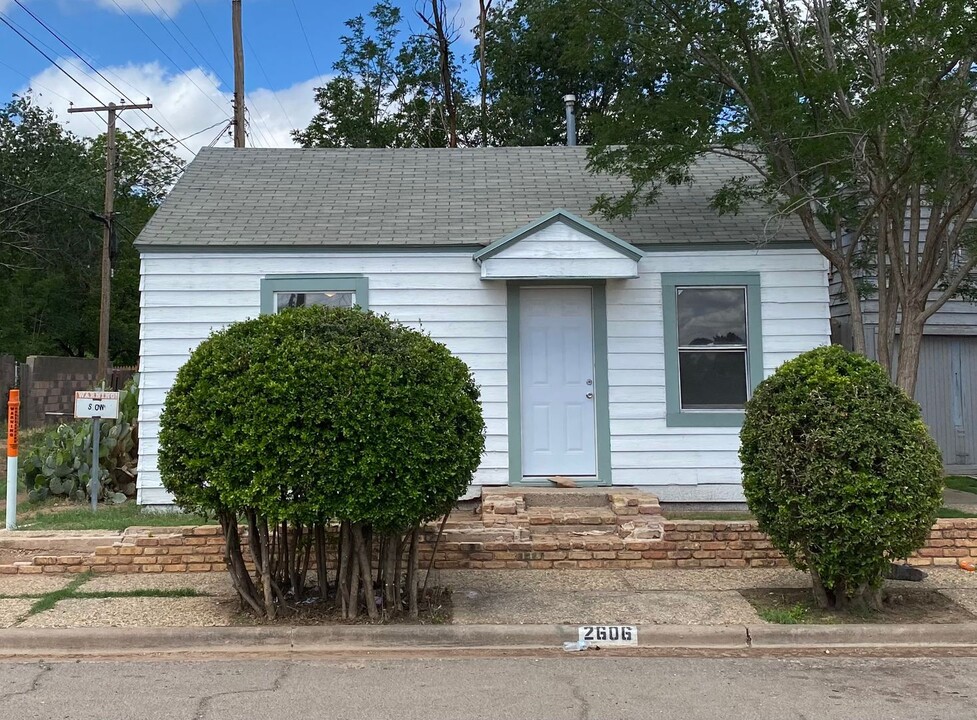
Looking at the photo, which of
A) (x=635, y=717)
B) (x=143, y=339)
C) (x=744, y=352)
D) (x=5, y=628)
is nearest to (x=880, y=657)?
(x=635, y=717)

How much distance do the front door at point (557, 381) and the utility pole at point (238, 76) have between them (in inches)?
530

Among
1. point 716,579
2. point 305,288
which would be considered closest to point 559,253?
point 305,288

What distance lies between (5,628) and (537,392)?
5474mm

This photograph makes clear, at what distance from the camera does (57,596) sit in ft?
21.7

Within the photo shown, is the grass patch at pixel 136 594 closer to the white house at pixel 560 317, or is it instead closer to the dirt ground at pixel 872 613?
the white house at pixel 560 317

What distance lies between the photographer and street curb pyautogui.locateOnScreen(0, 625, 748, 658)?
18.6ft

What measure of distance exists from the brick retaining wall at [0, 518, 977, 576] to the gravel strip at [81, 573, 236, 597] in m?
0.11

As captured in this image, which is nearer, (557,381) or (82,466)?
(557,381)

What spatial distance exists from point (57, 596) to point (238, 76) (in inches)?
659

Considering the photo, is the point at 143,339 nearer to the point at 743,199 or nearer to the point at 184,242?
the point at 184,242

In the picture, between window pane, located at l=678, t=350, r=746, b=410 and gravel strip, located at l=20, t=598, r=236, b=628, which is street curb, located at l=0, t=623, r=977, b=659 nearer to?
gravel strip, located at l=20, t=598, r=236, b=628

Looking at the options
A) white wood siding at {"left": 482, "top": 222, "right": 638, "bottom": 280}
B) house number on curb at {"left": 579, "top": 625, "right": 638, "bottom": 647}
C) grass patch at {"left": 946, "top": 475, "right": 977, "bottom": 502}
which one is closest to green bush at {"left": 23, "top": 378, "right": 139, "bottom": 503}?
white wood siding at {"left": 482, "top": 222, "right": 638, "bottom": 280}

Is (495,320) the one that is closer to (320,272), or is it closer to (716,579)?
(320,272)

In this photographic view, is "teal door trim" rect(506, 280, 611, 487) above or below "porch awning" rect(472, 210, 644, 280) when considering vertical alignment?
below
